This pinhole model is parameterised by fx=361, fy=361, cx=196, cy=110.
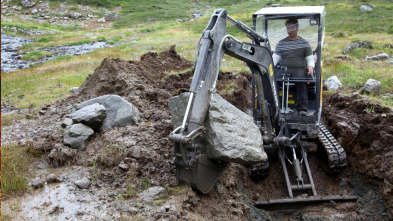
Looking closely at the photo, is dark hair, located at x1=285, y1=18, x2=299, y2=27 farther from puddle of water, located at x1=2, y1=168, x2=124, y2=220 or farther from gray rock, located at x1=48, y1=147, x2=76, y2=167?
gray rock, located at x1=48, y1=147, x2=76, y2=167

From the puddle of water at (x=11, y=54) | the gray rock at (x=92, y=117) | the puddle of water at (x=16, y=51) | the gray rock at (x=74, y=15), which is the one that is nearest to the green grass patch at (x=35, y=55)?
the puddle of water at (x=16, y=51)

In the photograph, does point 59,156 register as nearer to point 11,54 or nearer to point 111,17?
point 11,54

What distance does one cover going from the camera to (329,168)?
6.89 m

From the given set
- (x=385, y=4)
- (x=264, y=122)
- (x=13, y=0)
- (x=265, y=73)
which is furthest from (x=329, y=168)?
(x=13, y=0)

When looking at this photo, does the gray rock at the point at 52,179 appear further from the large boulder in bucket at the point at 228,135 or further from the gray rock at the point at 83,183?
the large boulder in bucket at the point at 228,135

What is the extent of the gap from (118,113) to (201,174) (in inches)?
108

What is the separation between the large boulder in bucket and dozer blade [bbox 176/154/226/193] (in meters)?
0.16

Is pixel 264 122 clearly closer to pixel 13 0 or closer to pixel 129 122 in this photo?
pixel 129 122

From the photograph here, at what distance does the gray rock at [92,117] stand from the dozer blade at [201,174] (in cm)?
255

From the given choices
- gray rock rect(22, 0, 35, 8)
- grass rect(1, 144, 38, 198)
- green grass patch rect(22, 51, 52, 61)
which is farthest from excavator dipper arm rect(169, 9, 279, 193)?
gray rock rect(22, 0, 35, 8)

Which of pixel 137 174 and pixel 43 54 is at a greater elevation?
pixel 137 174

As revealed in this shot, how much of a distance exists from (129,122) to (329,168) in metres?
3.94

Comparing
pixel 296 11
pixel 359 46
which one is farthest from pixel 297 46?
pixel 359 46

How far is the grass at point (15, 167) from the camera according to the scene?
5.11 m
